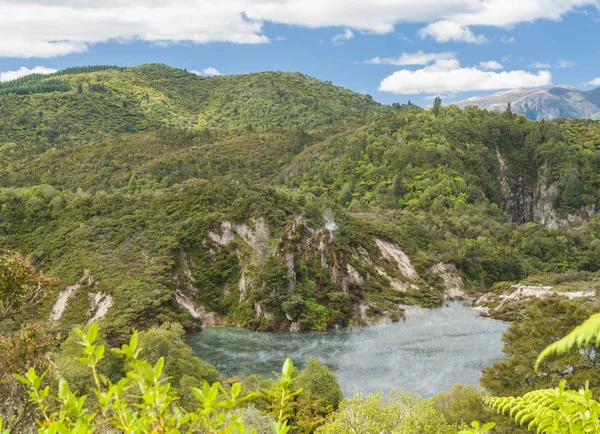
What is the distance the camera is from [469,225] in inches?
3733

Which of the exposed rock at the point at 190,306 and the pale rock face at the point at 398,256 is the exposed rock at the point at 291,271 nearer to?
→ the exposed rock at the point at 190,306

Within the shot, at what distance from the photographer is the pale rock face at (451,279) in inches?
3001

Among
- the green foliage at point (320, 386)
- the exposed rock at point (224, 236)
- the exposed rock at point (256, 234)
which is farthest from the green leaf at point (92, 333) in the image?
the exposed rock at point (224, 236)

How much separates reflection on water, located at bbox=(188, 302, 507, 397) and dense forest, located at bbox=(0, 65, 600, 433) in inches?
125

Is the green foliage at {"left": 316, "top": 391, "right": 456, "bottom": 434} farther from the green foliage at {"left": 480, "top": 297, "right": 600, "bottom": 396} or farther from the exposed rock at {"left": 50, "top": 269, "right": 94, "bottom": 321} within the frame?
the exposed rock at {"left": 50, "top": 269, "right": 94, "bottom": 321}

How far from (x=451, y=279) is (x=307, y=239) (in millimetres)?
24354

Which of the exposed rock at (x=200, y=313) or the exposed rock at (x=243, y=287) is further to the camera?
the exposed rock at (x=243, y=287)

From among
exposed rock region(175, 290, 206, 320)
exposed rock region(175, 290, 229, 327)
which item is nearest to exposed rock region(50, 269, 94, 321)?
exposed rock region(175, 290, 206, 320)

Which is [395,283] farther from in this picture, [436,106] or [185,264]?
[436,106]

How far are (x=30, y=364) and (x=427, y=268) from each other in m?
71.9

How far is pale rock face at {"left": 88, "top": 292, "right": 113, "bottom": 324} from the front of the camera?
58.8 meters

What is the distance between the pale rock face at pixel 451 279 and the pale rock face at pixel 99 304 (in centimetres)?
4529

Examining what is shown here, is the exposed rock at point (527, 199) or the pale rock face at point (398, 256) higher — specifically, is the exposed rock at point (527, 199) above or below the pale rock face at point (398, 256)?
above

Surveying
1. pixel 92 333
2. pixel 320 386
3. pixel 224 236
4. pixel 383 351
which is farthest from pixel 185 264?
pixel 92 333
